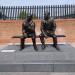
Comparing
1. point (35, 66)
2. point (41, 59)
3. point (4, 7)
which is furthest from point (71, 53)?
point (4, 7)

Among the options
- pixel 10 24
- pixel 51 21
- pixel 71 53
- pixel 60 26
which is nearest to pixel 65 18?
pixel 60 26

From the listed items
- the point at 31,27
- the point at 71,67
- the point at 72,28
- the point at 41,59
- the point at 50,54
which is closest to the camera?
the point at 71,67

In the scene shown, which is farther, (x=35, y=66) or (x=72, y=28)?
(x=72, y=28)

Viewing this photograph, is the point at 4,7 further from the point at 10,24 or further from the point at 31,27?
the point at 31,27

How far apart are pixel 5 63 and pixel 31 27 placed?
132 inches

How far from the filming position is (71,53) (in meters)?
10.1

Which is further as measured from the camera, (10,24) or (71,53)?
(10,24)

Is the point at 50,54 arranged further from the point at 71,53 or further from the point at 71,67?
the point at 71,67

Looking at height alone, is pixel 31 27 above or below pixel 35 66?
above

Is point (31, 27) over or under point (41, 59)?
over

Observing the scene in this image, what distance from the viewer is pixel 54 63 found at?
27.6 ft

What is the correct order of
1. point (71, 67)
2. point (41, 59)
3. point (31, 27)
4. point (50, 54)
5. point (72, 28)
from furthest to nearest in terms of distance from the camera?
point (72, 28) → point (31, 27) → point (50, 54) → point (41, 59) → point (71, 67)

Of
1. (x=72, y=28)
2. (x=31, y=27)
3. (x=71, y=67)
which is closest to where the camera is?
(x=71, y=67)

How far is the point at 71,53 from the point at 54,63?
185cm
